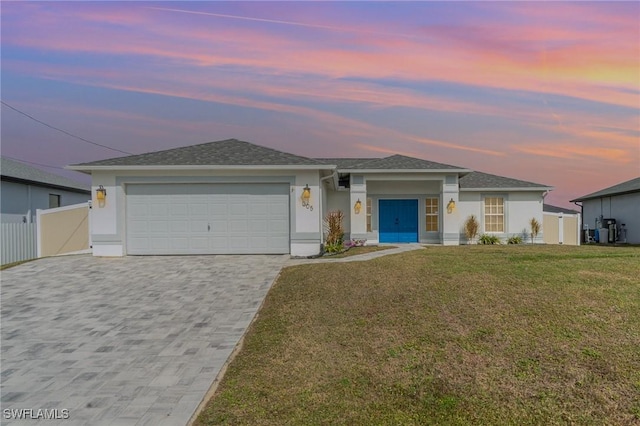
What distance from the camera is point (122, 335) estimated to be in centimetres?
639

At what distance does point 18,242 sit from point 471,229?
63.5ft

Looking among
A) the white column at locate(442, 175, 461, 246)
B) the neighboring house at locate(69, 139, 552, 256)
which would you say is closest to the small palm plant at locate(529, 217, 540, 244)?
the white column at locate(442, 175, 461, 246)

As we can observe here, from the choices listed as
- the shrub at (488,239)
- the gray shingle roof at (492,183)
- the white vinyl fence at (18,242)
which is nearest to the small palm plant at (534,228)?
the gray shingle roof at (492,183)

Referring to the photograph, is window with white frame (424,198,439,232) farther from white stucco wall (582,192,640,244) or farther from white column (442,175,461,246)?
white stucco wall (582,192,640,244)

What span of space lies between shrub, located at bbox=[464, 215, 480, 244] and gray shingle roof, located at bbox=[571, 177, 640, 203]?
9.54 meters

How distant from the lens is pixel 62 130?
26.0 m

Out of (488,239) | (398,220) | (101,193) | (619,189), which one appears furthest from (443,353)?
(619,189)

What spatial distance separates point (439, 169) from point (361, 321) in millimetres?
12598

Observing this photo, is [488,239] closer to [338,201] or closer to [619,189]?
[338,201]

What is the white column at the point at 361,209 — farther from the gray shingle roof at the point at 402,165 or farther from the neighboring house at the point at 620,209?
the neighboring house at the point at 620,209

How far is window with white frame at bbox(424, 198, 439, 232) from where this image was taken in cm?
1896

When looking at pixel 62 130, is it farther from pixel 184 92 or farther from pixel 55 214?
pixel 184 92

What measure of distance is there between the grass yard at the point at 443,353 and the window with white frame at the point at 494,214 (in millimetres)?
10963

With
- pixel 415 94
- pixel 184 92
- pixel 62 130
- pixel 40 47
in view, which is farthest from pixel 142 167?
pixel 62 130
